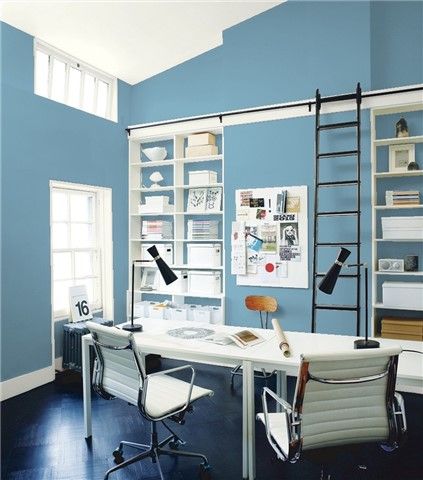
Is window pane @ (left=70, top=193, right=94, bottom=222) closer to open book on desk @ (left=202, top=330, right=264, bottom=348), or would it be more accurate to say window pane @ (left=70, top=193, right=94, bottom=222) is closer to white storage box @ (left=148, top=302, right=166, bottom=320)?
white storage box @ (left=148, top=302, right=166, bottom=320)

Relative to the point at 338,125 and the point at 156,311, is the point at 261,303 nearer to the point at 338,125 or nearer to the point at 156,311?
the point at 156,311

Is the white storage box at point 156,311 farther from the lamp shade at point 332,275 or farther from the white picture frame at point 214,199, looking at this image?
the lamp shade at point 332,275

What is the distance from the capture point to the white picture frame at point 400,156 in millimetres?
4020

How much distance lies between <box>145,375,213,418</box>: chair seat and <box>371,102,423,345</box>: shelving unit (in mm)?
2200

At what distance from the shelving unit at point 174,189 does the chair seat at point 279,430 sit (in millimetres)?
2422

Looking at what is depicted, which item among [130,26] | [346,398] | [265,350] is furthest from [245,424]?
[130,26]

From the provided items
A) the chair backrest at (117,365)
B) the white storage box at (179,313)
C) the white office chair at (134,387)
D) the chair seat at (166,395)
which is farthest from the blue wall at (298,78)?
the chair backrest at (117,365)

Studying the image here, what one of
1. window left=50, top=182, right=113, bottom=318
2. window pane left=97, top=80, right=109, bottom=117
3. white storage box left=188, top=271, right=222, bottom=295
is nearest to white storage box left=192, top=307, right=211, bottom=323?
white storage box left=188, top=271, right=222, bottom=295

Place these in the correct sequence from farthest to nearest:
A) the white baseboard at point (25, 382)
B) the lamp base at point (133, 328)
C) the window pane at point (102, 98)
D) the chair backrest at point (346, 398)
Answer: the window pane at point (102, 98)
the white baseboard at point (25, 382)
the lamp base at point (133, 328)
the chair backrest at point (346, 398)

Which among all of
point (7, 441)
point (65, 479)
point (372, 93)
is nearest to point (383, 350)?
point (65, 479)

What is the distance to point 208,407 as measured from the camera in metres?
3.55

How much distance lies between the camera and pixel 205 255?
484cm

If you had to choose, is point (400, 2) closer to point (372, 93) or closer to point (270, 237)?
point (372, 93)

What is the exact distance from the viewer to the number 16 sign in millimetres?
4502
